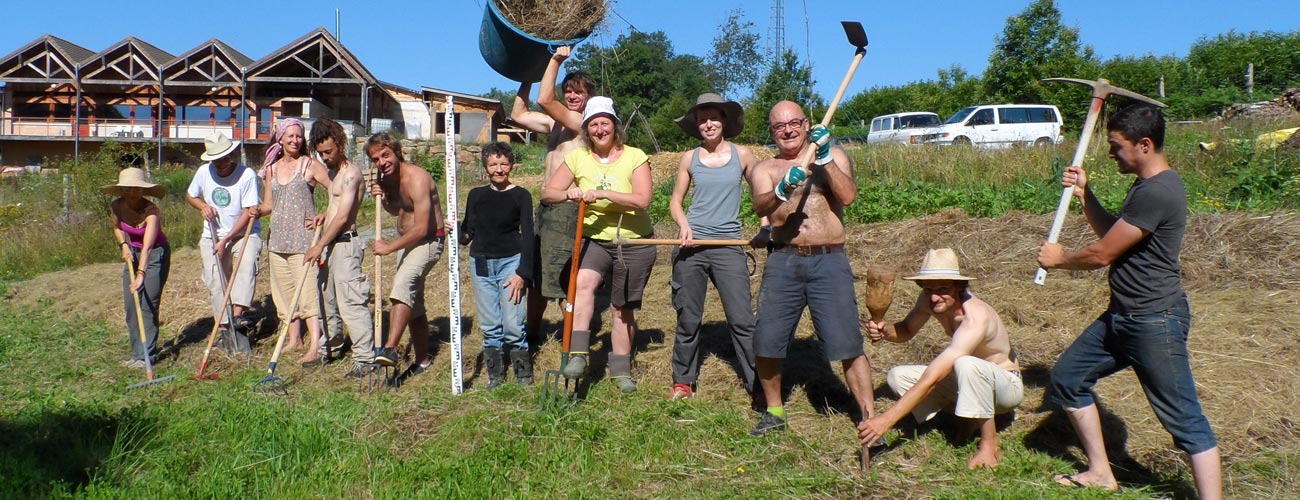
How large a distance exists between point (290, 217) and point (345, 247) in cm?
59

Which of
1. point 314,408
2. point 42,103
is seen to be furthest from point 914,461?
point 42,103

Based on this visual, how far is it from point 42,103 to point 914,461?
3836 cm

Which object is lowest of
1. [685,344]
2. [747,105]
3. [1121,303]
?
[685,344]

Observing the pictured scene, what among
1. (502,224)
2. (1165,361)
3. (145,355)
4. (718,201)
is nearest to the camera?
(1165,361)

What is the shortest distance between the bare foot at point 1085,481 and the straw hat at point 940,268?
974mm


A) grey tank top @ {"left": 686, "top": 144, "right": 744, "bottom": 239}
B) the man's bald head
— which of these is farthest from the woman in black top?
the man's bald head

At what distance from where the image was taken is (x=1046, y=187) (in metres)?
9.16

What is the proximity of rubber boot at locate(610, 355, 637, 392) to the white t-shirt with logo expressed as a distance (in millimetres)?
3014

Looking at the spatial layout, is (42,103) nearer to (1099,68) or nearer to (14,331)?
(14,331)

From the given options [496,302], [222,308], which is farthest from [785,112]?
[222,308]

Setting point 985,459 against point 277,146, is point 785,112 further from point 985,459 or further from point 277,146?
point 277,146

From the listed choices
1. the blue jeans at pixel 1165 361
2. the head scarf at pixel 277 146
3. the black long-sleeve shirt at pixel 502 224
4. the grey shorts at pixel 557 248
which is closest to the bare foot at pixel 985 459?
the blue jeans at pixel 1165 361

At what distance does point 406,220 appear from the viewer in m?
5.88

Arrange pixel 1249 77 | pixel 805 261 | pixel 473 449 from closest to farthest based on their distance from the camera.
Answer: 1. pixel 473 449
2. pixel 805 261
3. pixel 1249 77
